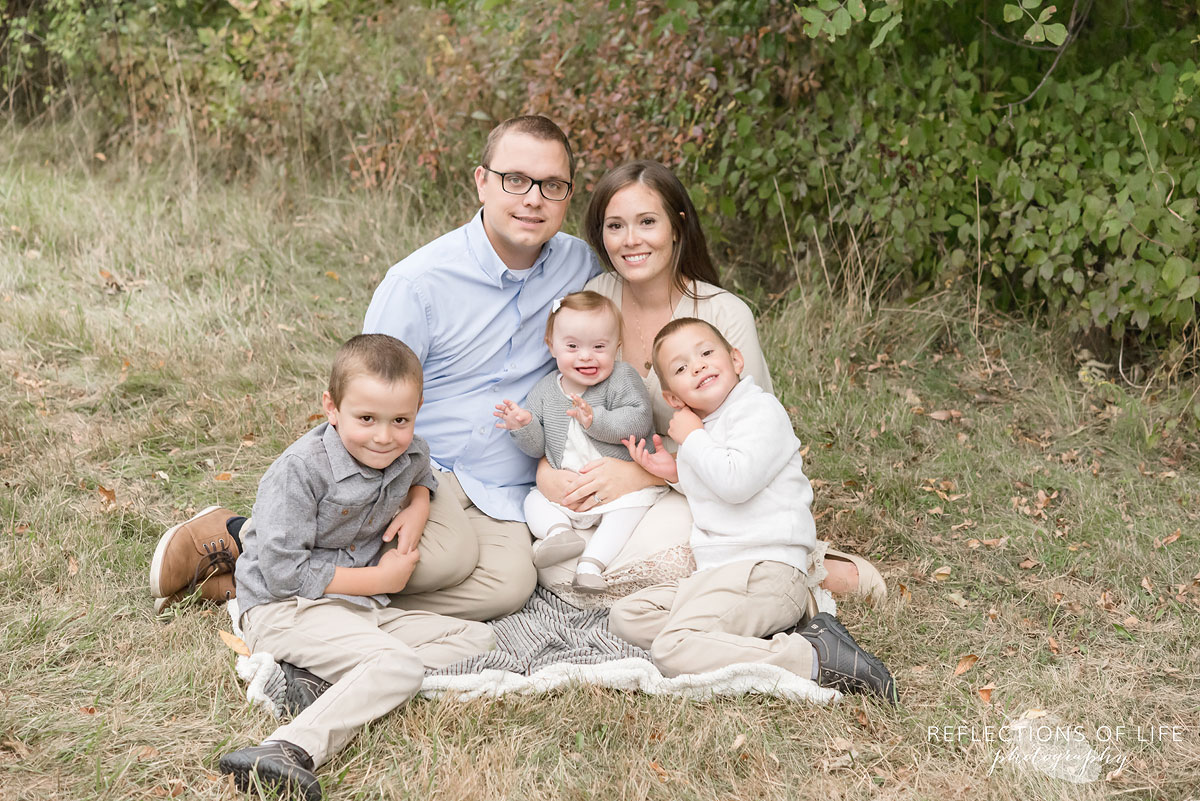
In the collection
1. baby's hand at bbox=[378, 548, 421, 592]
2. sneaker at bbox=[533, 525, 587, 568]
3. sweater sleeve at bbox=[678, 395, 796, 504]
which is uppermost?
sweater sleeve at bbox=[678, 395, 796, 504]

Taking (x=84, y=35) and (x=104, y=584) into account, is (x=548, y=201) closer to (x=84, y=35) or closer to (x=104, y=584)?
(x=104, y=584)

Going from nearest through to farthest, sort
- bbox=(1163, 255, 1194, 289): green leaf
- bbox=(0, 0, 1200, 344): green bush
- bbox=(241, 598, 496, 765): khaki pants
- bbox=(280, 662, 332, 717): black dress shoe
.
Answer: bbox=(241, 598, 496, 765): khaki pants < bbox=(280, 662, 332, 717): black dress shoe < bbox=(1163, 255, 1194, 289): green leaf < bbox=(0, 0, 1200, 344): green bush

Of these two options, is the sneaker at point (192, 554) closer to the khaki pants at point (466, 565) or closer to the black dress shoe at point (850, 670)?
the khaki pants at point (466, 565)

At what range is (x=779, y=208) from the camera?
19.2 feet

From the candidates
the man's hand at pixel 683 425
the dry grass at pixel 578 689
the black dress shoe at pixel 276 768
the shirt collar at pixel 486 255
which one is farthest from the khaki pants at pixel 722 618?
the shirt collar at pixel 486 255

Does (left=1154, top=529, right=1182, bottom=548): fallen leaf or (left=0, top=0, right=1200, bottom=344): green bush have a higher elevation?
(left=0, top=0, right=1200, bottom=344): green bush

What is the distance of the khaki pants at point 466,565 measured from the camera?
3328 mm

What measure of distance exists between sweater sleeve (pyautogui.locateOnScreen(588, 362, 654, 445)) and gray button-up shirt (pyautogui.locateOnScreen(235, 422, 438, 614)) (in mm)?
651

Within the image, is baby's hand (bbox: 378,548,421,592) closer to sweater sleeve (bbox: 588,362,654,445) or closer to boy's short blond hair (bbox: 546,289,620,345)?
sweater sleeve (bbox: 588,362,654,445)

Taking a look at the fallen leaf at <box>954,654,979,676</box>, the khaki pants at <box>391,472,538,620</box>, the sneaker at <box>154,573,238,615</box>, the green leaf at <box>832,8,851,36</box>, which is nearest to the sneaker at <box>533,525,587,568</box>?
the khaki pants at <box>391,472,538,620</box>

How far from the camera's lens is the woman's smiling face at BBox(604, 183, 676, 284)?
11.8ft

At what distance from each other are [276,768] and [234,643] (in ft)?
2.45

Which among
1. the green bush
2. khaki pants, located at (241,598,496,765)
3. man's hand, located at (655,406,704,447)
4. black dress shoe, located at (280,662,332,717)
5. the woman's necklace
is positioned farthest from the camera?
the green bush

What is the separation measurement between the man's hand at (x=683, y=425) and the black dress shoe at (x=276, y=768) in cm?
139
